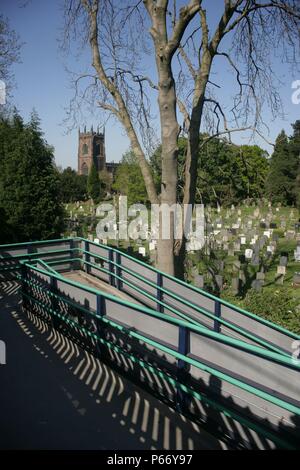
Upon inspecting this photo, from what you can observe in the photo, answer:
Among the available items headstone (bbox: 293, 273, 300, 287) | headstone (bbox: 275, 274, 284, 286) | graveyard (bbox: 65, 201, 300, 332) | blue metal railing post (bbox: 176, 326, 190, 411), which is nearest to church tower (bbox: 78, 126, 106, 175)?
graveyard (bbox: 65, 201, 300, 332)

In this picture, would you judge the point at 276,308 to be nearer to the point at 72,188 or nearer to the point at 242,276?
the point at 242,276

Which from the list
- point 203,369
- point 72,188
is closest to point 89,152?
point 72,188

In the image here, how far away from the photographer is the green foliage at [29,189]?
11.9 m

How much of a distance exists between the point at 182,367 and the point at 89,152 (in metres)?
109

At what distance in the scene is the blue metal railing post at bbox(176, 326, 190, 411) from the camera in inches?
134

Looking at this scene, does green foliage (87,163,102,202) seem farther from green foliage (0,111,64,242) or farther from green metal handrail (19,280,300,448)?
green metal handrail (19,280,300,448)

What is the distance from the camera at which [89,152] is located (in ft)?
353

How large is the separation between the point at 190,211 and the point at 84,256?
324 centimetres

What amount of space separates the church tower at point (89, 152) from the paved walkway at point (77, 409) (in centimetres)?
10519

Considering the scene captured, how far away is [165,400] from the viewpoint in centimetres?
368

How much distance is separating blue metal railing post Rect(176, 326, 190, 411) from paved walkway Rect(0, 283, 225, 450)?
0.14 meters

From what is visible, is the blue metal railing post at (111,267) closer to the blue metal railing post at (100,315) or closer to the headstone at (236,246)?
the blue metal railing post at (100,315)
